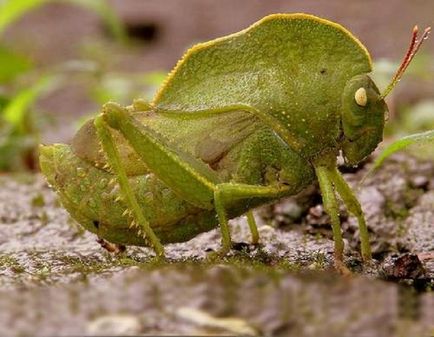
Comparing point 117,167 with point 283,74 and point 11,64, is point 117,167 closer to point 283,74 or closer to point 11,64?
point 283,74

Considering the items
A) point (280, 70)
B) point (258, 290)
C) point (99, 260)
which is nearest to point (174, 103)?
point (280, 70)

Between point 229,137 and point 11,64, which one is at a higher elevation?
point 229,137

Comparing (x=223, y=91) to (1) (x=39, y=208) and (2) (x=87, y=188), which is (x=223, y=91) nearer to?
(2) (x=87, y=188)

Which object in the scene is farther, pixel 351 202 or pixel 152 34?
pixel 152 34

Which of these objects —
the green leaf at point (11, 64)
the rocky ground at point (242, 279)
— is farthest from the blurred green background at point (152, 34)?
the rocky ground at point (242, 279)

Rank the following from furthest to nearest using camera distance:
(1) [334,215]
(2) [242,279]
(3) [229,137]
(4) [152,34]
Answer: (4) [152,34] → (3) [229,137] → (1) [334,215] → (2) [242,279]

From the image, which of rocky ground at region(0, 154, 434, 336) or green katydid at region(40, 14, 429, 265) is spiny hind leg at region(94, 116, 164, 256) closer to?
green katydid at region(40, 14, 429, 265)

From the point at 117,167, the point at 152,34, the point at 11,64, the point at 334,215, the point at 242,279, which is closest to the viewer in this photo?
the point at 242,279

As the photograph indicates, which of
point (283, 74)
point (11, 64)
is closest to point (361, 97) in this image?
point (283, 74)

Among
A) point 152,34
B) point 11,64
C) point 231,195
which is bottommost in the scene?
point 152,34
